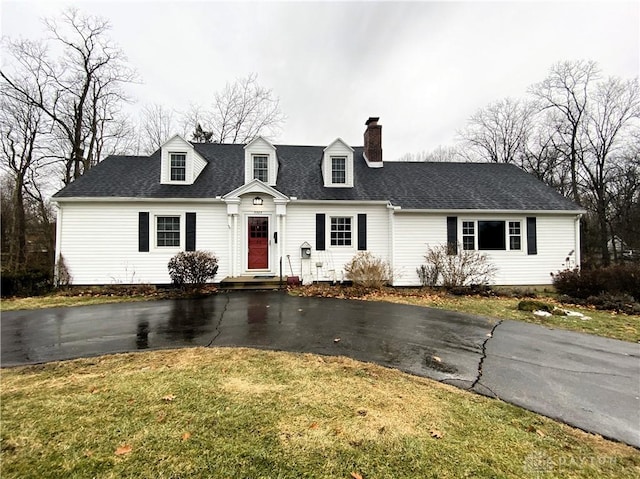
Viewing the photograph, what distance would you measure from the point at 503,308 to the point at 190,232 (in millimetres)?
11698

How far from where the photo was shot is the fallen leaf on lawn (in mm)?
2336

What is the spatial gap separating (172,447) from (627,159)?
99.3ft

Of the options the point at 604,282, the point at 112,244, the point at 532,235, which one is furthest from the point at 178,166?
the point at 604,282

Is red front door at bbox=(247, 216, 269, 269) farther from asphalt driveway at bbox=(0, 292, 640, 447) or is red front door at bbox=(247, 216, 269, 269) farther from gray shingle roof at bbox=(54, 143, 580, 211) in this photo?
asphalt driveway at bbox=(0, 292, 640, 447)

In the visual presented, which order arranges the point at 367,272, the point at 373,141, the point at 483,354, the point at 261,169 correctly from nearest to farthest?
the point at 483,354 < the point at 367,272 < the point at 261,169 < the point at 373,141

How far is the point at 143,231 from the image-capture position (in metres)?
11.9

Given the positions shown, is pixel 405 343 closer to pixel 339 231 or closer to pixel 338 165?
pixel 339 231

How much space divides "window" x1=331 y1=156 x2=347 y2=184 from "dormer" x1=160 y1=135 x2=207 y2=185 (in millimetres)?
6303

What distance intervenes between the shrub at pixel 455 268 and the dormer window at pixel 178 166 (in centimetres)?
1127

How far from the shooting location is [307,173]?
14297 mm

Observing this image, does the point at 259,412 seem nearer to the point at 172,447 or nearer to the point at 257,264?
the point at 172,447

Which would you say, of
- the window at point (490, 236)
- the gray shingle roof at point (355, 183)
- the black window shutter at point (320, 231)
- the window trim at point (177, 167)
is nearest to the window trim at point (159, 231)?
the gray shingle roof at point (355, 183)

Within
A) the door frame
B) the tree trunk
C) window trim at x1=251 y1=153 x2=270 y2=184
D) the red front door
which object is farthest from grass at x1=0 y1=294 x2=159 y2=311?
the tree trunk

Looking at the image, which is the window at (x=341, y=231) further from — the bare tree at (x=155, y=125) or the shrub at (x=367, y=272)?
the bare tree at (x=155, y=125)
